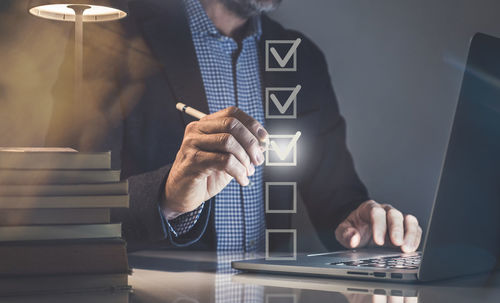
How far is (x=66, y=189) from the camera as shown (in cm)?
57

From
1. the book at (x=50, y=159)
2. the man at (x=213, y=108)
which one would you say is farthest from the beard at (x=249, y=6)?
the book at (x=50, y=159)

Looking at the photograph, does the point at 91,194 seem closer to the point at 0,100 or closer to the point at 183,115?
the point at 183,115

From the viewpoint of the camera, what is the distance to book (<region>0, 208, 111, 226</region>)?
0.56m

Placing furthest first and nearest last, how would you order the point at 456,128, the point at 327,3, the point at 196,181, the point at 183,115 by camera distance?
the point at 327,3
the point at 183,115
the point at 196,181
the point at 456,128

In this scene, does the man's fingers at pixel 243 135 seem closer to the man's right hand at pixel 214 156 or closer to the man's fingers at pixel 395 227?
the man's right hand at pixel 214 156

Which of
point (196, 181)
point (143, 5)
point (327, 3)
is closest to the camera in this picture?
point (196, 181)

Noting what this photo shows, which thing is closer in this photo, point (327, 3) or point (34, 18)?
point (34, 18)

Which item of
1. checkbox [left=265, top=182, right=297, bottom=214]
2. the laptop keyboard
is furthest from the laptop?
checkbox [left=265, top=182, right=297, bottom=214]

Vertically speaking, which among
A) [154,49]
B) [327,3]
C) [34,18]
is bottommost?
[154,49]

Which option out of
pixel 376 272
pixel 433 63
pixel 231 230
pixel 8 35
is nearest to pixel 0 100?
pixel 8 35

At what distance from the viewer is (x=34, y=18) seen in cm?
159

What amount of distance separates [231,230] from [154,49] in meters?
0.54

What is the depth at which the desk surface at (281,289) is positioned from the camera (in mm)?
556

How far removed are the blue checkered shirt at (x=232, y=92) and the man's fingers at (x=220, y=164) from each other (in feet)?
2.02
